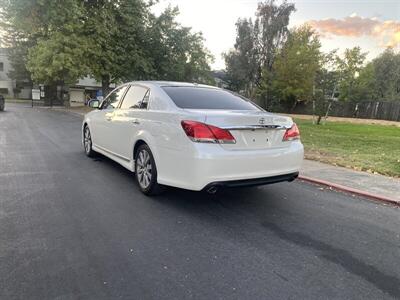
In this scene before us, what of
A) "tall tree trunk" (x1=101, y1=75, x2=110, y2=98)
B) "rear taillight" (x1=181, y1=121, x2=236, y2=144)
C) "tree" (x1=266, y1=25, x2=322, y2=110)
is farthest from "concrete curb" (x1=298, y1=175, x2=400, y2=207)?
"tree" (x1=266, y1=25, x2=322, y2=110)

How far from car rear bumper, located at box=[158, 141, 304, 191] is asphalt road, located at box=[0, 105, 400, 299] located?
0.46m

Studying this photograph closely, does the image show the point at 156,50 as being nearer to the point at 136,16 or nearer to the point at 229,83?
the point at 136,16

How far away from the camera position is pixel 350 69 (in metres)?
36.5

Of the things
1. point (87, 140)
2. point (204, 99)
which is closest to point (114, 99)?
point (87, 140)

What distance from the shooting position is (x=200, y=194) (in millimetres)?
5168

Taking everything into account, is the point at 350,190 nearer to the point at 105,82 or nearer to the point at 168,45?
the point at 168,45

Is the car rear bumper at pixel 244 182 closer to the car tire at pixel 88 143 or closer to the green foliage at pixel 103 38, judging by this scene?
the car tire at pixel 88 143

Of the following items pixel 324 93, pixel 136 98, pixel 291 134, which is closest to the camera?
pixel 291 134

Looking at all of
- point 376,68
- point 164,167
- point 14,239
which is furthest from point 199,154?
point 376,68

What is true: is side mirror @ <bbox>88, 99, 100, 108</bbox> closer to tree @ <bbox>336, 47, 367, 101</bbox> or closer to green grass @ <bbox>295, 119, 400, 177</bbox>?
green grass @ <bbox>295, 119, 400, 177</bbox>

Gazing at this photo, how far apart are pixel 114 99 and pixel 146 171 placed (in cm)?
219

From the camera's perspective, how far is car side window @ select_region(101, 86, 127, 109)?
20.6ft

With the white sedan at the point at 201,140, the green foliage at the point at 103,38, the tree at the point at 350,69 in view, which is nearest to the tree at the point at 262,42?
the tree at the point at 350,69

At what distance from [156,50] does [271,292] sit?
25952mm
